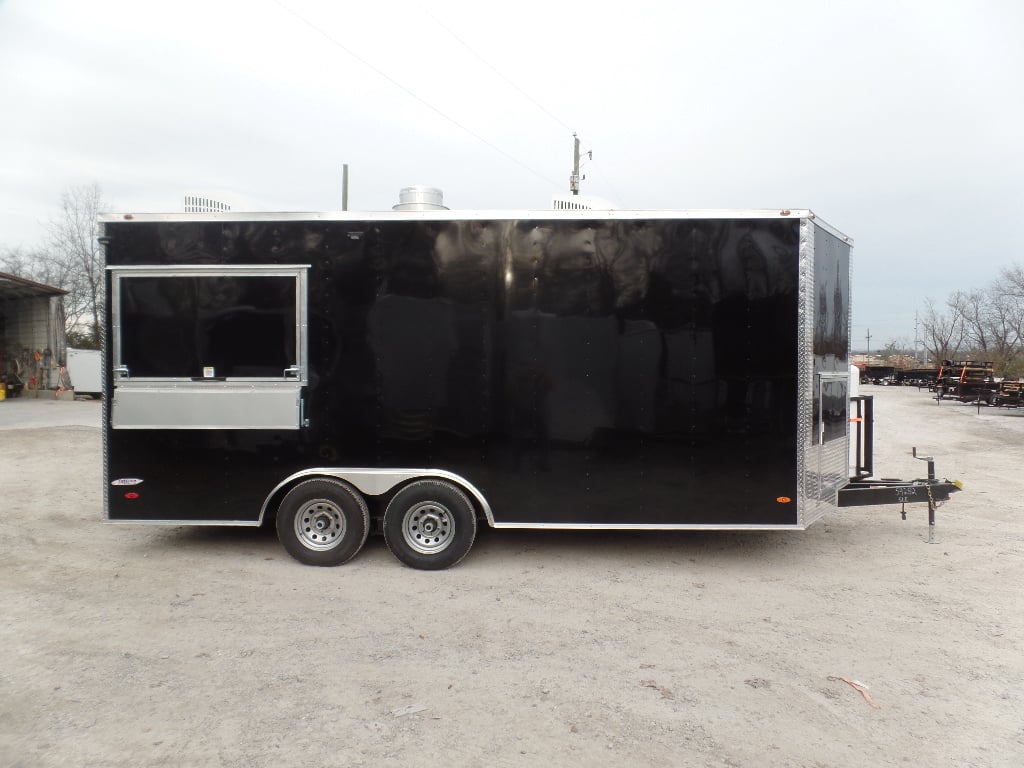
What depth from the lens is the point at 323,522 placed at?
6152 millimetres

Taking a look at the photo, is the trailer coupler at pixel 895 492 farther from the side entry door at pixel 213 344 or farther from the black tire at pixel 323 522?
the side entry door at pixel 213 344

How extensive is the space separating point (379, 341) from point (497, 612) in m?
2.46

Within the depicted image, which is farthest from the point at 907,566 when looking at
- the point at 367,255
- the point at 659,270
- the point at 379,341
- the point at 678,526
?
the point at 367,255

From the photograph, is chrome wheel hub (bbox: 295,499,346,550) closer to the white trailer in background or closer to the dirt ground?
the dirt ground

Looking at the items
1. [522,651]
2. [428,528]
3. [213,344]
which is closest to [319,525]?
[428,528]

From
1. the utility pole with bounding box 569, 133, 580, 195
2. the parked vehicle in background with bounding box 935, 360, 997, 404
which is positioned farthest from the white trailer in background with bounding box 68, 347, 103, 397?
the parked vehicle in background with bounding box 935, 360, 997, 404

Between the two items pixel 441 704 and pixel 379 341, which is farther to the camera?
pixel 379 341

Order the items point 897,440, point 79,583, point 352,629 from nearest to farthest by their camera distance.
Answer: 1. point 352,629
2. point 79,583
3. point 897,440

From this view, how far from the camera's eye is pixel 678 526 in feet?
19.1

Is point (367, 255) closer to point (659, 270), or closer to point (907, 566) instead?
point (659, 270)

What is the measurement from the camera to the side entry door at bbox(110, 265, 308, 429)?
19.5ft

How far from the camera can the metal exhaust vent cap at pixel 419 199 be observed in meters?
6.19

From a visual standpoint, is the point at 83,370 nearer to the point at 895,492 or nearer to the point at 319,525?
the point at 319,525

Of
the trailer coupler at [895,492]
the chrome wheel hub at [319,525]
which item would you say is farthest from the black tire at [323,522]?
the trailer coupler at [895,492]
